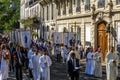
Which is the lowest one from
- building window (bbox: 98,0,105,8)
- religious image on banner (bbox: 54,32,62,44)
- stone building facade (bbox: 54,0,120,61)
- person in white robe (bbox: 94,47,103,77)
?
person in white robe (bbox: 94,47,103,77)

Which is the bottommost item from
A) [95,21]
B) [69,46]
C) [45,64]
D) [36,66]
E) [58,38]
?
Result: [36,66]

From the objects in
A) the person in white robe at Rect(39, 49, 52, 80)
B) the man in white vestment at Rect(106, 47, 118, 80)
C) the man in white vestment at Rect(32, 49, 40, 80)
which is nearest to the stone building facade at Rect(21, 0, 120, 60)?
the man in white vestment at Rect(106, 47, 118, 80)

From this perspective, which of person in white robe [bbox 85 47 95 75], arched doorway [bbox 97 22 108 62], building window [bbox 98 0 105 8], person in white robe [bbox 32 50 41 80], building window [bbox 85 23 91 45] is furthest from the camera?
building window [bbox 85 23 91 45]

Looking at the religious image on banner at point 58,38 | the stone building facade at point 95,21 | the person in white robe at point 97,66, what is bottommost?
the person in white robe at point 97,66

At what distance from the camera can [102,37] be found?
28.3 meters

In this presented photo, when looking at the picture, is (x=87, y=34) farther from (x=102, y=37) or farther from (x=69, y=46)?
(x=69, y=46)

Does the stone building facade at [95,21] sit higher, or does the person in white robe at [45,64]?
the stone building facade at [95,21]

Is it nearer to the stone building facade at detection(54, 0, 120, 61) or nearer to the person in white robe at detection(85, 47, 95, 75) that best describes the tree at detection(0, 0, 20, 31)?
the stone building facade at detection(54, 0, 120, 61)

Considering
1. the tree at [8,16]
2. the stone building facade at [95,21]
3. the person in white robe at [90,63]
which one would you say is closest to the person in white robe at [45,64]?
the person in white robe at [90,63]

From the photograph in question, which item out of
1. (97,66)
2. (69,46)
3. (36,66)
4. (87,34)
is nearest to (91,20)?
(87,34)

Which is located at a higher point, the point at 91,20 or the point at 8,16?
the point at 8,16

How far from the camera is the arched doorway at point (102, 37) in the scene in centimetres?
2777

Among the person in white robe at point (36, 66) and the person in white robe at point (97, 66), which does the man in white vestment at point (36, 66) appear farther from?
the person in white robe at point (97, 66)

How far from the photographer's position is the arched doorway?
2777 centimetres
